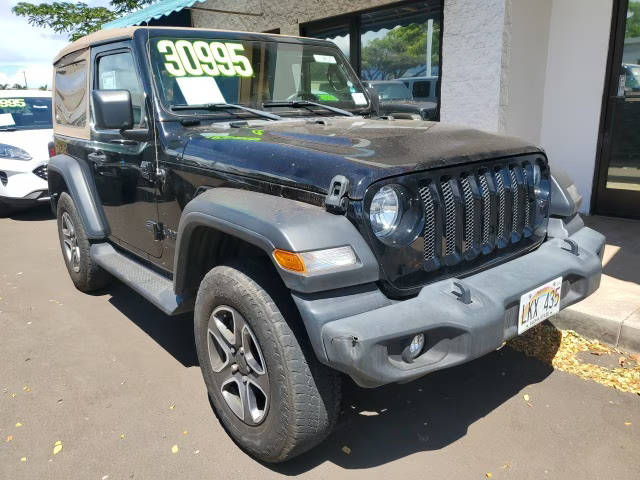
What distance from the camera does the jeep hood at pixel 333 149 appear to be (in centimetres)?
219

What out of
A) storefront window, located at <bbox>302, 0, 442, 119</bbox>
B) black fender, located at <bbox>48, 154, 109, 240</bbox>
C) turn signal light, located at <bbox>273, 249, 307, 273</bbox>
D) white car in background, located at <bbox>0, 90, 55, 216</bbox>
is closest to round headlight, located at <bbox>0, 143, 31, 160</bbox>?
white car in background, located at <bbox>0, 90, 55, 216</bbox>

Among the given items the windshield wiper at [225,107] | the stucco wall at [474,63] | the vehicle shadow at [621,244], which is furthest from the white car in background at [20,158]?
the vehicle shadow at [621,244]

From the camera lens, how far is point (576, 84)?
6000 mm

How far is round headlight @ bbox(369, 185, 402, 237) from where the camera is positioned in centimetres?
Result: 214

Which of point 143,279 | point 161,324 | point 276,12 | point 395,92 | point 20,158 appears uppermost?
point 276,12

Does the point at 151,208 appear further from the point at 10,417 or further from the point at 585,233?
the point at 585,233

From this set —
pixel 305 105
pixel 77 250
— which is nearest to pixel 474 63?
pixel 305 105

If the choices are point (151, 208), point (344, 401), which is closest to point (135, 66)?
point (151, 208)

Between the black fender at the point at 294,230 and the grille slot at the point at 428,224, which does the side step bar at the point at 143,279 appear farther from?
the grille slot at the point at 428,224

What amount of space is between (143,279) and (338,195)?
5.89 feet

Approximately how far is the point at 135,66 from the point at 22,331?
2.23m

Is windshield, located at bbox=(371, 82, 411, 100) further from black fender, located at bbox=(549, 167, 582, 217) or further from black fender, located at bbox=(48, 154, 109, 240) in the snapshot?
black fender, located at bbox=(549, 167, 582, 217)

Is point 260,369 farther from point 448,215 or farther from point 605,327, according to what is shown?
point 605,327

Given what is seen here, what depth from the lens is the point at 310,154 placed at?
2322 millimetres
